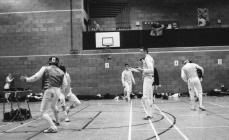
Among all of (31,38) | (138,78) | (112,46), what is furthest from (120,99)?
(31,38)

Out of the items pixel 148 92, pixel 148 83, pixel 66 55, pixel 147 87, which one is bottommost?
pixel 148 92

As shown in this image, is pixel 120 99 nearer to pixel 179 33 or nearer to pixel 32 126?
pixel 179 33

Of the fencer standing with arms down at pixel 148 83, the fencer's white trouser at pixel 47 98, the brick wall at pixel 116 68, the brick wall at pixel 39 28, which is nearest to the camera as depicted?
the fencer's white trouser at pixel 47 98

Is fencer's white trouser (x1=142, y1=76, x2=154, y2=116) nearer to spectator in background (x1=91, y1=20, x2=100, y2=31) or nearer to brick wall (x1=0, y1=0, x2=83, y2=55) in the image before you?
brick wall (x1=0, y1=0, x2=83, y2=55)

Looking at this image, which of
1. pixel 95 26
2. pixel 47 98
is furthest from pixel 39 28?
pixel 47 98

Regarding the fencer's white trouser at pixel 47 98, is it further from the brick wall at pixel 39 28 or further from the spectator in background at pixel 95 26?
the spectator in background at pixel 95 26

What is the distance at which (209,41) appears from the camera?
20250mm

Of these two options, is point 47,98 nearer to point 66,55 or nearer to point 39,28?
point 66,55

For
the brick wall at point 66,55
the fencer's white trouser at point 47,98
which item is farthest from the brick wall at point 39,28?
the fencer's white trouser at point 47,98

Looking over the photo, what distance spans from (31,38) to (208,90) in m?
11.4

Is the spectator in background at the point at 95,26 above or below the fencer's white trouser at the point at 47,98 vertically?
above

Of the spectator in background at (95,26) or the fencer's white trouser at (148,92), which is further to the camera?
the spectator in background at (95,26)

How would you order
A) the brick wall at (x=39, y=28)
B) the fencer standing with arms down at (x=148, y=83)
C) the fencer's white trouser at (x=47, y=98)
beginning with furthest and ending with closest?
the brick wall at (x=39, y=28)
the fencer standing with arms down at (x=148, y=83)
the fencer's white trouser at (x=47, y=98)

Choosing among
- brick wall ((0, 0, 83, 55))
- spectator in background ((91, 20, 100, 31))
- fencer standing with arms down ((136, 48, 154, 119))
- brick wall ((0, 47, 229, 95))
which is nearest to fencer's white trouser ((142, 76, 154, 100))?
fencer standing with arms down ((136, 48, 154, 119))
